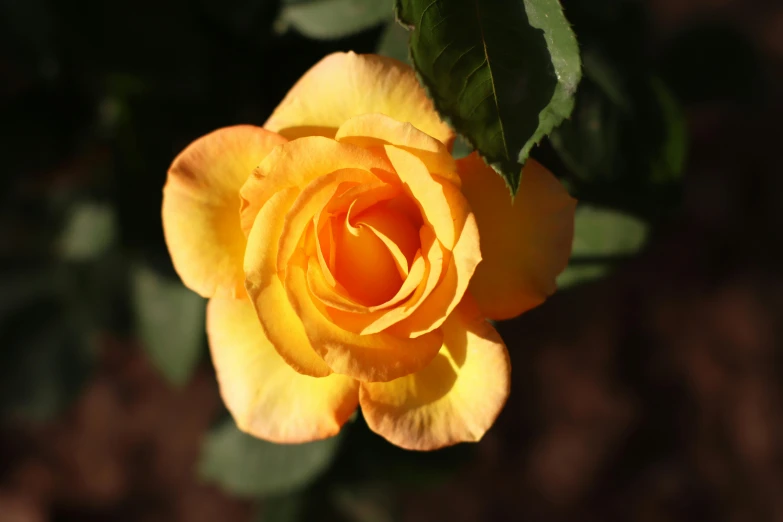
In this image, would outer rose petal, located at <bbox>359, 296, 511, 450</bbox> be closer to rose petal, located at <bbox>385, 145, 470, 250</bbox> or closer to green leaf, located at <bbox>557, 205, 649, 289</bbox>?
rose petal, located at <bbox>385, 145, 470, 250</bbox>

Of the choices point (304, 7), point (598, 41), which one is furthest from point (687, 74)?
point (304, 7)

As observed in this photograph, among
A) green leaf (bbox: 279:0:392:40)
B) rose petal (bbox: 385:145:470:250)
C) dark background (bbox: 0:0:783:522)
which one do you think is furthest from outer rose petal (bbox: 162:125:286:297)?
dark background (bbox: 0:0:783:522)

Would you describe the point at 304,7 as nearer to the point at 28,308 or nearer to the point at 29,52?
the point at 29,52

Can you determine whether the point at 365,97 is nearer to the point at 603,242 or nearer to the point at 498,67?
the point at 498,67

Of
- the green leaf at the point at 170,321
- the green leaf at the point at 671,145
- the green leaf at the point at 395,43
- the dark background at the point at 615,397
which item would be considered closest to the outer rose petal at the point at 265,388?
the green leaf at the point at 395,43

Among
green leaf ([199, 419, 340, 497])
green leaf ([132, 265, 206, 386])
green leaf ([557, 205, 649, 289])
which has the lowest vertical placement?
green leaf ([199, 419, 340, 497])

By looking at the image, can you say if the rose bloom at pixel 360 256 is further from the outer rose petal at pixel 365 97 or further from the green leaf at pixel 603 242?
the green leaf at pixel 603 242
